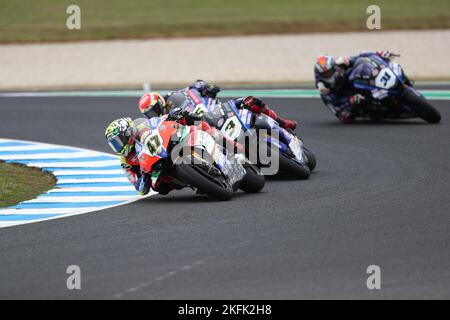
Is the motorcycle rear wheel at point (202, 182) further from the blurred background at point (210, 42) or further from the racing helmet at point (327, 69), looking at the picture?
the blurred background at point (210, 42)

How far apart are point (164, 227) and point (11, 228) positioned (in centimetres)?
166

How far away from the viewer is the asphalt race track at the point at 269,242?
7922 millimetres

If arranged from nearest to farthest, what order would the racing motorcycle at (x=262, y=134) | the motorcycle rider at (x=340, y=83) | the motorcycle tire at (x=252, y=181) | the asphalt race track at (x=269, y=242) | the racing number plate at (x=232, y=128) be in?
the asphalt race track at (x=269, y=242), the motorcycle tire at (x=252, y=181), the racing number plate at (x=232, y=128), the racing motorcycle at (x=262, y=134), the motorcycle rider at (x=340, y=83)

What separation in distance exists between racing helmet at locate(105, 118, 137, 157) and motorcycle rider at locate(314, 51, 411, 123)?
6374 mm

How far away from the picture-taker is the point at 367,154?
1520 cm

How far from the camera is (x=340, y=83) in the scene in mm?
18047

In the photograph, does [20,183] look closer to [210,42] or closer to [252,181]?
[252,181]

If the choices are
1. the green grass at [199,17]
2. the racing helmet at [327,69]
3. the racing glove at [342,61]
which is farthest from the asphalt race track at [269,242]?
the green grass at [199,17]

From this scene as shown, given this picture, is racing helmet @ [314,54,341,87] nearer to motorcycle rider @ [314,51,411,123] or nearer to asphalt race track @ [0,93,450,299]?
motorcycle rider @ [314,51,411,123]

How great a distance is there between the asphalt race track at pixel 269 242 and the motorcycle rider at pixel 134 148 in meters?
0.22

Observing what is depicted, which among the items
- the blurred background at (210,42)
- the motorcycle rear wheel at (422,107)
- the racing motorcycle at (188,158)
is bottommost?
the racing motorcycle at (188,158)

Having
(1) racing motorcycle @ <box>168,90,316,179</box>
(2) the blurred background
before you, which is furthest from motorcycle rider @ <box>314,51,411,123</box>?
(2) the blurred background

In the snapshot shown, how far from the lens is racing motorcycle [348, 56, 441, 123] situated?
57.6ft

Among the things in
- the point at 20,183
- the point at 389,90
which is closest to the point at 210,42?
the point at 389,90
